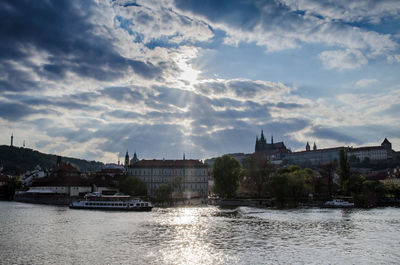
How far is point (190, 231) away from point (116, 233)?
957cm

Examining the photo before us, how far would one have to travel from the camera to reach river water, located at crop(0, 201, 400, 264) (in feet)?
111

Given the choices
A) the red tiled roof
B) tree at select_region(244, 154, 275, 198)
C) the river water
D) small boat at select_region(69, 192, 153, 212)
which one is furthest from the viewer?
the red tiled roof

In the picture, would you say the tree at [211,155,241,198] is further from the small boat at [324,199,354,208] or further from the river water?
the river water

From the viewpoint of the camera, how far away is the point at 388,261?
110 feet

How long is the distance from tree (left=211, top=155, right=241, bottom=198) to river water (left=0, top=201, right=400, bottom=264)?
50.0 meters

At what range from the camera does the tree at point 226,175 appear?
111 metres

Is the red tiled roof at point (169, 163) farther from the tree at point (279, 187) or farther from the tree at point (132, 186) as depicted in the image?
the tree at point (279, 187)

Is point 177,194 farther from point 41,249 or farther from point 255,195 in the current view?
point 41,249

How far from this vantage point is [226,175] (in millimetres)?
111125

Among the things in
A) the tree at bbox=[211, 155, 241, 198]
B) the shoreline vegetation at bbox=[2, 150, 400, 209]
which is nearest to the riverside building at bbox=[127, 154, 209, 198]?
the shoreline vegetation at bbox=[2, 150, 400, 209]

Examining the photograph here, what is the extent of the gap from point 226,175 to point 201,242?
227 ft

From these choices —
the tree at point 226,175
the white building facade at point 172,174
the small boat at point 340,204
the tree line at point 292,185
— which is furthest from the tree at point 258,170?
the white building facade at point 172,174

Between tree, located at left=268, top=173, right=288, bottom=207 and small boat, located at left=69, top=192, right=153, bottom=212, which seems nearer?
small boat, located at left=69, top=192, right=153, bottom=212

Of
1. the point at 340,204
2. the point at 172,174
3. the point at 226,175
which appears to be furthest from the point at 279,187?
the point at 172,174
